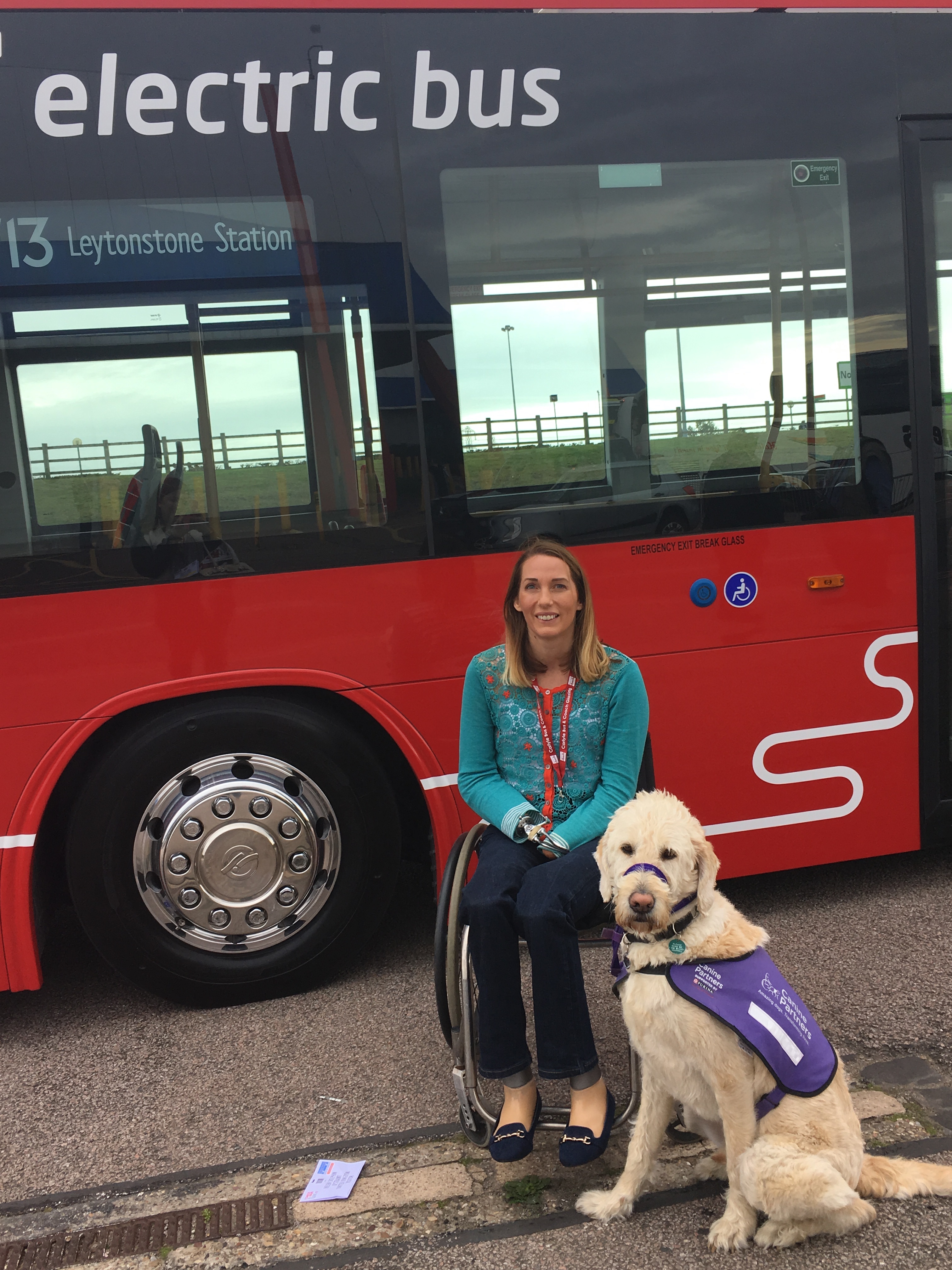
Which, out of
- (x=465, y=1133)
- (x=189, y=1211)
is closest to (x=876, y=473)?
(x=465, y=1133)

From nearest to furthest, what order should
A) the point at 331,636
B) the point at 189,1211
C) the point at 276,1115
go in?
the point at 189,1211 → the point at 276,1115 → the point at 331,636

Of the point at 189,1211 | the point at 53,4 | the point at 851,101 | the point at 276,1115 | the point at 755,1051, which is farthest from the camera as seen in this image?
the point at 851,101

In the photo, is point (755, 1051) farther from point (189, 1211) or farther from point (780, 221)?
point (780, 221)

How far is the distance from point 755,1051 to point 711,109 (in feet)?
10.2

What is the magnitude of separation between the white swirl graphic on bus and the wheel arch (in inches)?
45.0

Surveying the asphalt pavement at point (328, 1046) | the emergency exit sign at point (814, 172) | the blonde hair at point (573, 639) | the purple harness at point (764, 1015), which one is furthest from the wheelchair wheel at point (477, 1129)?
the emergency exit sign at point (814, 172)

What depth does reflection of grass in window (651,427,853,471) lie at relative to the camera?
3.82 metres

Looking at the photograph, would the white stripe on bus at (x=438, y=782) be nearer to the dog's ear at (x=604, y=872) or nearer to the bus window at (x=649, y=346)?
the bus window at (x=649, y=346)

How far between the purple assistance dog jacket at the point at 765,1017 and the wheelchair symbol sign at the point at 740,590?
1.74m

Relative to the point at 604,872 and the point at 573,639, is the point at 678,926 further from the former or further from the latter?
the point at 573,639

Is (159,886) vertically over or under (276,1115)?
over

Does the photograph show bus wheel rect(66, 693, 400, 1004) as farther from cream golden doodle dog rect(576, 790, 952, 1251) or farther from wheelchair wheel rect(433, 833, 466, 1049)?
cream golden doodle dog rect(576, 790, 952, 1251)

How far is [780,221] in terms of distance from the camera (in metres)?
3.84

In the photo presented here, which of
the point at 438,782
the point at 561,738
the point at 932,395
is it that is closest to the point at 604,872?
the point at 561,738
